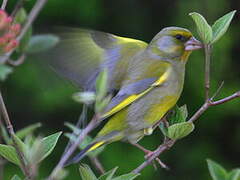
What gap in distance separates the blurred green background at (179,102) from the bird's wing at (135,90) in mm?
1250

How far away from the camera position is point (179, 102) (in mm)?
3432

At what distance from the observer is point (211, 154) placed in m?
3.46

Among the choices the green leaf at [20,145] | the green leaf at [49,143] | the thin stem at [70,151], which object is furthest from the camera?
the green leaf at [49,143]

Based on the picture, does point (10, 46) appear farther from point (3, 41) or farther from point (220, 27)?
point (220, 27)

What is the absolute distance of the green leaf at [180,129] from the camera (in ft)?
4.76

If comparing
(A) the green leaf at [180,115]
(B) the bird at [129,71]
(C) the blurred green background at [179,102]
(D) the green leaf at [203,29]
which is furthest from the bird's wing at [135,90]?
(C) the blurred green background at [179,102]

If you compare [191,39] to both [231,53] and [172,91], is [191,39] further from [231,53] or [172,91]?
[231,53]

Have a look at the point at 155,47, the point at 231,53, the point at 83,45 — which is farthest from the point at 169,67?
the point at 231,53

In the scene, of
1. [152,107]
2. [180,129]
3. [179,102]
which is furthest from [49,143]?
[179,102]

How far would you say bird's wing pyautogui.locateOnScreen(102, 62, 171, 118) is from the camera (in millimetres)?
1860

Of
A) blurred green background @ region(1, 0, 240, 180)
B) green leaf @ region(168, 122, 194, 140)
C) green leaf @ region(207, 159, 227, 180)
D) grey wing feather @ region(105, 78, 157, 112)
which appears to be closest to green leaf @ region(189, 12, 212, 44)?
green leaf @ region(168, 122, 194, 140)

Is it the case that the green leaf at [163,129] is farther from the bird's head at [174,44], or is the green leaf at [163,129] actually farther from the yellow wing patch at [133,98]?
the bird's head at [174,44]

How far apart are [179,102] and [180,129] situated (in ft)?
6.43

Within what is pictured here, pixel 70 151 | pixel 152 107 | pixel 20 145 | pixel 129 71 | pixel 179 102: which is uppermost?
pixel 70 151
